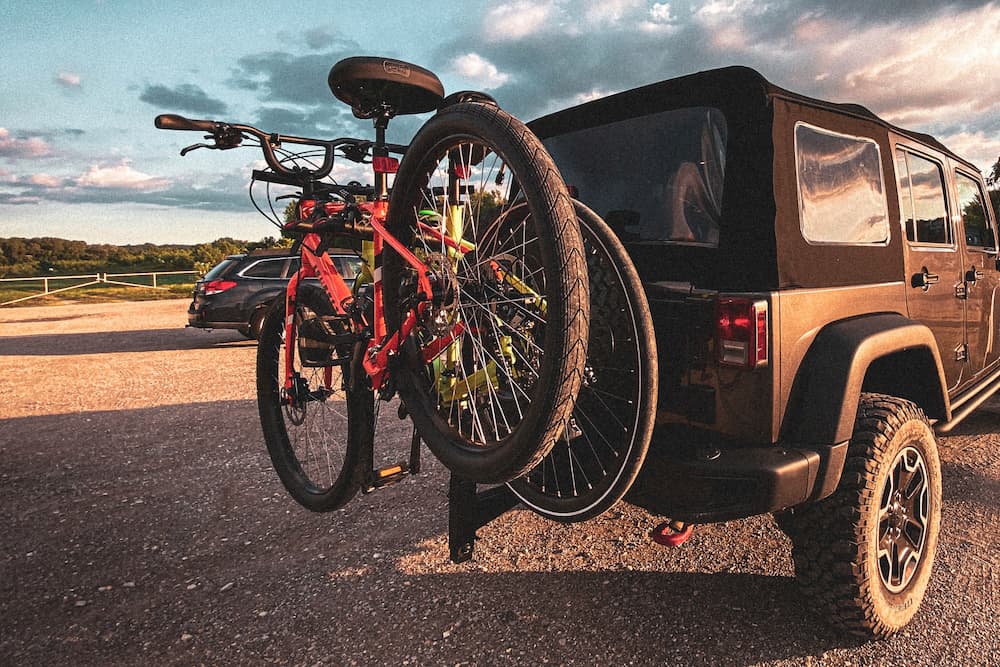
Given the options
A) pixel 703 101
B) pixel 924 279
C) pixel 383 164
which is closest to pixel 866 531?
pixel 924 279

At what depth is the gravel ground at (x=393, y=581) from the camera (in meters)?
2.28

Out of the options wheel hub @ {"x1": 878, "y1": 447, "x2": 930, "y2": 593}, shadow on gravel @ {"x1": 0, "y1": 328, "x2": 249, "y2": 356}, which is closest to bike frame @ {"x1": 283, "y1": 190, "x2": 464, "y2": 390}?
wheel hub @ {"x1": 878, "y1": 447, "x2": 930, "y2": 593}

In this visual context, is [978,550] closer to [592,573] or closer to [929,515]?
[929,515]

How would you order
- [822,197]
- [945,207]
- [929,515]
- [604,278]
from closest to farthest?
[604,278] < [822,197] < [929,515] < [945,207]

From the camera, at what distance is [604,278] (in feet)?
6.72

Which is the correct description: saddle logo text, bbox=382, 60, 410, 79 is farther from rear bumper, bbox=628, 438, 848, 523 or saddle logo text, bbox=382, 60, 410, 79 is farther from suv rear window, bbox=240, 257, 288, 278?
suv rear window, bbox=240, 257, 288, 278

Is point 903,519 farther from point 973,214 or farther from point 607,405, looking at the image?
point 973,214

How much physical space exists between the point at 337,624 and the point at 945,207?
3.90 meters

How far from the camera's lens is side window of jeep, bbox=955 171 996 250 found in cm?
372

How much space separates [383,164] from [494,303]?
3.48 feet

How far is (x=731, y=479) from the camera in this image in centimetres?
195

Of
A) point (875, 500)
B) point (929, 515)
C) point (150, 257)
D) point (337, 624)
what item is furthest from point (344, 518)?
point (150, 257)

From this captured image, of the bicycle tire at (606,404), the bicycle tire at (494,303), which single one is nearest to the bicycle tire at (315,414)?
the bicycle tire at (494,303)

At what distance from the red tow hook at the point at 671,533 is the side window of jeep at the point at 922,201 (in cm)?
187
